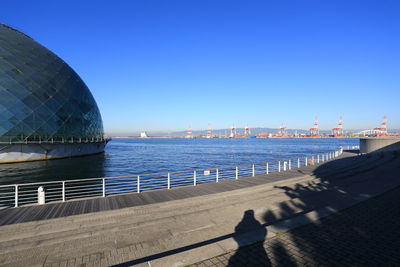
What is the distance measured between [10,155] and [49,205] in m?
36.0

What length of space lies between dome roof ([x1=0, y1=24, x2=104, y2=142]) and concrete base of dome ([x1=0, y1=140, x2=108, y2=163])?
3.96 ft

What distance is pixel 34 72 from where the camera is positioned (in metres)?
42.5

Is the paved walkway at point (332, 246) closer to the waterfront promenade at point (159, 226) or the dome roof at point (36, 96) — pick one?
the waterfront promenade at point (159, 226)

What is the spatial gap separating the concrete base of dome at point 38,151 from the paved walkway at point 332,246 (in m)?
44.2

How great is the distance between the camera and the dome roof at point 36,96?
36.8m

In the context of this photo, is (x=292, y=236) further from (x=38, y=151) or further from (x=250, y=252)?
(x=38, y=151)

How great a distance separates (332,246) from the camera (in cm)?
522

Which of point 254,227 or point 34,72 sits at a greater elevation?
point 34,72

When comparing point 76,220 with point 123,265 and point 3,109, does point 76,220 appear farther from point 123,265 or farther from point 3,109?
point 3,109

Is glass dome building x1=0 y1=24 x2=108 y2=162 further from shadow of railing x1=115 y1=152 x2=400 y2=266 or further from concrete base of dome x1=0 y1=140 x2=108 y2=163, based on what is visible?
shadow of railing x1=115 y1=152 x2=400 y2=266

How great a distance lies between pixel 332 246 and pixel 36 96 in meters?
50.0

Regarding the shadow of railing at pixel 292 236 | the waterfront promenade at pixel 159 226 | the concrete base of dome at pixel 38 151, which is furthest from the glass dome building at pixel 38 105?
the shadow of railing at pixel 292 236

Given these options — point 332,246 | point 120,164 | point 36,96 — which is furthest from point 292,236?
point 36,96

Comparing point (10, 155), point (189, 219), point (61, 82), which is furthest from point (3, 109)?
point (189, 219)
